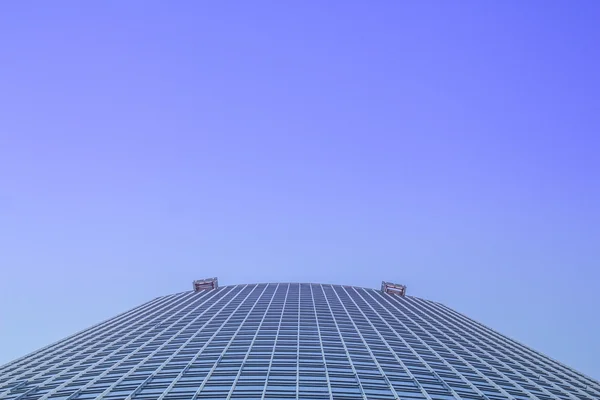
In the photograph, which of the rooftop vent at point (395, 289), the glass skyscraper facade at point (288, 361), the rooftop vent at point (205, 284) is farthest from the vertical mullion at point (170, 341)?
the rooftop vent at point (395, 289)

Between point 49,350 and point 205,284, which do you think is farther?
point 205,284

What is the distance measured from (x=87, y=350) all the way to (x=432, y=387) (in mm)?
29943

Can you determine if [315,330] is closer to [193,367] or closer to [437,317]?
[193,367]

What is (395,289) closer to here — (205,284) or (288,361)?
(205,284)

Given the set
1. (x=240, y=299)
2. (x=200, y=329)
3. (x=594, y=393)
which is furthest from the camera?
(x=240, y=299)

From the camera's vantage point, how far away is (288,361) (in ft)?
131

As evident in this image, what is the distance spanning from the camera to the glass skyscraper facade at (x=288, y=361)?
1329 inches

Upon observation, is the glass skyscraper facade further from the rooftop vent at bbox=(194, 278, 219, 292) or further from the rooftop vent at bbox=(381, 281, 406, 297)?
the rooftop vent at bbox=(194, 278, 219, 292)

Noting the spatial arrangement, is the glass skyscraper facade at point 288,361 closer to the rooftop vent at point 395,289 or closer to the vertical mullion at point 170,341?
the vertical mullion at point 170,341

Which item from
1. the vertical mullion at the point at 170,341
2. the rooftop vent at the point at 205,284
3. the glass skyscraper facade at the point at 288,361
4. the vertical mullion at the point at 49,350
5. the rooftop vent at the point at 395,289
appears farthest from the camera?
the rooftop vent at the point at 205,284

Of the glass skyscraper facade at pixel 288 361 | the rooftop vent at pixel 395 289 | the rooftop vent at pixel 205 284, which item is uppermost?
the rooftop vent at pixel 205 284

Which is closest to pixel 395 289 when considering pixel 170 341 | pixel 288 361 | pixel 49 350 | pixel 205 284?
pixel 205 284

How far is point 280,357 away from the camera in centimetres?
4112

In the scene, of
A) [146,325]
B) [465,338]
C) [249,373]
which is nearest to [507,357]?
[465,338]
